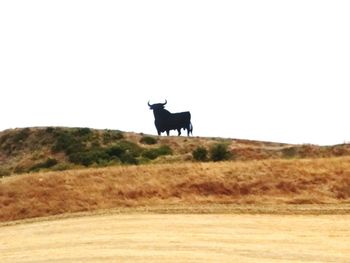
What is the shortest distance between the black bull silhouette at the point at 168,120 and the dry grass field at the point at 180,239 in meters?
24.3

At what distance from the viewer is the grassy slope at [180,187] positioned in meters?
25.6

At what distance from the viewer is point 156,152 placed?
1650 inches

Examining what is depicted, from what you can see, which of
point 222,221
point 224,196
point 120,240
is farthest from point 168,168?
point 120,240

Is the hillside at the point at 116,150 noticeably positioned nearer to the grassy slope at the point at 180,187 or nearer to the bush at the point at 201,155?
the bush at the point at 201,155

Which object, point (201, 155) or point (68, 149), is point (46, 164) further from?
point (201, 155)

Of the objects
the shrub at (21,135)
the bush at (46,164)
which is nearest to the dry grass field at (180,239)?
the bush at (46,164)

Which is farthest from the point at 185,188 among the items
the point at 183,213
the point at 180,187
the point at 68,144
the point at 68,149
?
the point at 68,144

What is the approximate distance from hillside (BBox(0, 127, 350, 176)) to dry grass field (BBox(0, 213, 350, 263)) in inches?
544

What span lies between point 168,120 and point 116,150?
6.04 metres

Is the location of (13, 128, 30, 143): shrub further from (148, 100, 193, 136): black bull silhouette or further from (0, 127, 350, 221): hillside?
(0, 127, 350, 221): hillside

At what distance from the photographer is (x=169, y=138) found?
46.5m

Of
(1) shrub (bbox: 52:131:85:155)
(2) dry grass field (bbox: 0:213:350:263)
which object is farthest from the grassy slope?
(1) shrub (bbox: 52:131:85:155)

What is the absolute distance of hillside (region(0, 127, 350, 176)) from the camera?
129ft

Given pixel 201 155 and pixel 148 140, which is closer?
pixel 201 155
